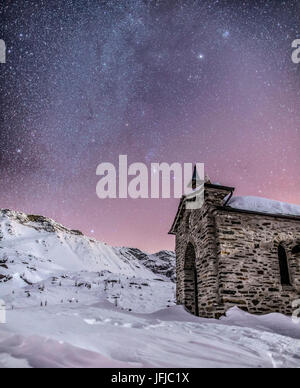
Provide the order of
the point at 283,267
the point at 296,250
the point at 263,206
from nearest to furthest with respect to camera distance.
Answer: the point at 283,267 → the point at 296,250 → the point at 263,206

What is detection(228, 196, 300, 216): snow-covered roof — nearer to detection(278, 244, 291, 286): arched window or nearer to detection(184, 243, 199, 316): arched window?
detection(278, 244, 291, 286): arched window

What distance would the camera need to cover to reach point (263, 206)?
30.3 ft

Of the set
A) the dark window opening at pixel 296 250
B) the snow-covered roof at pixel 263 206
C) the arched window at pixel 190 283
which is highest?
the snow-covered roof at pixel 263 206

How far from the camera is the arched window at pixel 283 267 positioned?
820cm

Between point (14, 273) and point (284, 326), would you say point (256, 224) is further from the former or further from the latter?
point (14, 273)

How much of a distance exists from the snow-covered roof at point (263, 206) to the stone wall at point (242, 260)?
487 millimetres

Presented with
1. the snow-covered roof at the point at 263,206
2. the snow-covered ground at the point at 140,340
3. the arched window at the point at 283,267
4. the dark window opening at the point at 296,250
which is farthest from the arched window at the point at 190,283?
the dark window opening at the point at 296,250

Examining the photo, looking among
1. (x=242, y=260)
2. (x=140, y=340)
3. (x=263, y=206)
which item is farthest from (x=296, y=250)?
(x=140, y=340)

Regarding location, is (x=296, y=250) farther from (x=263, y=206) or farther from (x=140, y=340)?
Answer: (x=140, y=340)

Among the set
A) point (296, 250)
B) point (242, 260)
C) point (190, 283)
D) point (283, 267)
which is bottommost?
point (190, 283)

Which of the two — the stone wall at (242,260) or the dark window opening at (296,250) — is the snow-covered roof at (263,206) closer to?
the stone wall at (242,260)

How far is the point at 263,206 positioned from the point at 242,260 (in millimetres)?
2632

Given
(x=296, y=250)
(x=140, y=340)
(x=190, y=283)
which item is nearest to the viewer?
(x=140, y=340)
